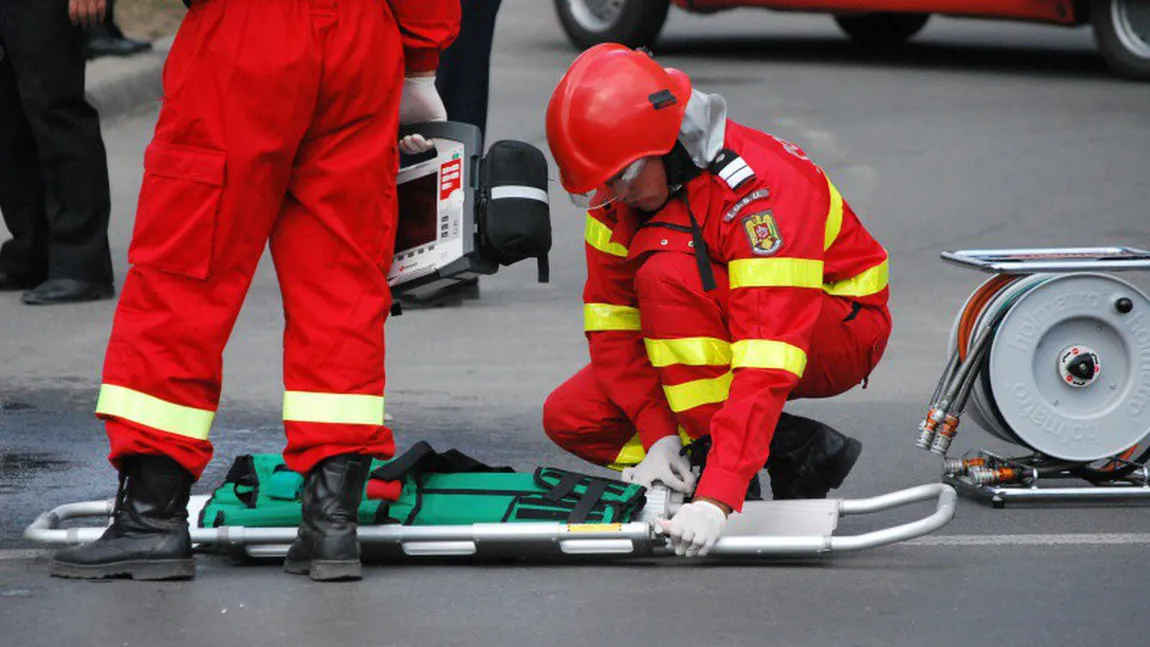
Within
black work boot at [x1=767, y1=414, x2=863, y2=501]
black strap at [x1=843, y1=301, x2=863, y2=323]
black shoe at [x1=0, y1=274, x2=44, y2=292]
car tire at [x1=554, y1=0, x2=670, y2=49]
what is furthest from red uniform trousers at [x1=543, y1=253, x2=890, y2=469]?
car tire at [x1=554, y1=0, x2=670, y2=49]

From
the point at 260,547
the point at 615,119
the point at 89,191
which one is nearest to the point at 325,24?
the point at 615,119

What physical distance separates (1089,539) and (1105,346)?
528 mm

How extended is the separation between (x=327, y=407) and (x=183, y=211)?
0.48 m

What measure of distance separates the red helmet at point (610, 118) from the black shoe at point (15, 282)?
149 inches

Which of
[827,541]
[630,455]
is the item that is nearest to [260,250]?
[630,455]

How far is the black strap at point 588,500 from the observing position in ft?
15.1

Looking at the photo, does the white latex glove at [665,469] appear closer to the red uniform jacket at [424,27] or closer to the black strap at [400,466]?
the black strap at [400,466]

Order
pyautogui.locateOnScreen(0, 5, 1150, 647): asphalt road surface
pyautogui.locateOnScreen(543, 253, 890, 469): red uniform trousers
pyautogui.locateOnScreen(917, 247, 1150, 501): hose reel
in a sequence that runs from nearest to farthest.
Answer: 1. pyautogui.locateOnScreen(0, 5, 1150, 647): asphalt road surface
2. pyautogui.locateOnScreen(543, 253, 890, 469): red uniform trousers
3. pyautogui.locateOnScreen(917, 247, 1150, 501): hose reel

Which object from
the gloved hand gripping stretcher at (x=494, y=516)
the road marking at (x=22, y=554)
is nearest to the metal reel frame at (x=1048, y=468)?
the gloved hand gripping stretcher at (x=494, y=516)

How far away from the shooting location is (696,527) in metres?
4.41

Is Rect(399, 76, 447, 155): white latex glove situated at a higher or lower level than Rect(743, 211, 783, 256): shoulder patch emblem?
higher

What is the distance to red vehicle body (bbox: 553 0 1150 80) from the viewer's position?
11945 millimetres

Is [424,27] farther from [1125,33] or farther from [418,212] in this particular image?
[1125,33]

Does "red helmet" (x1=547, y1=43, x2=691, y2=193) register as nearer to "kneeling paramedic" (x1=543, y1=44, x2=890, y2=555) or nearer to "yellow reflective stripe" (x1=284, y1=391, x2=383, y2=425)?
"kneeling paramedic" (x1=543, y1=44, x2=890, y2=555)
